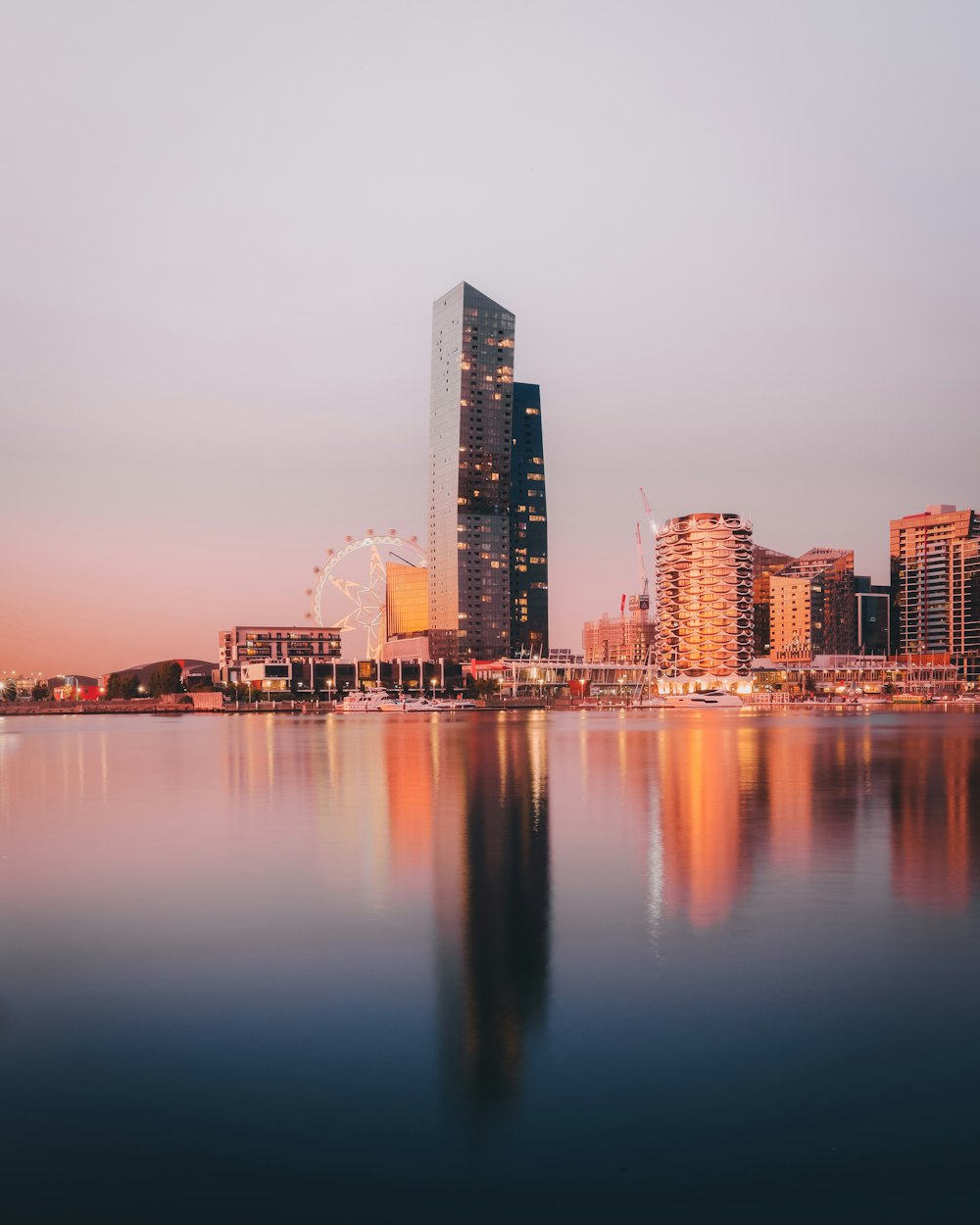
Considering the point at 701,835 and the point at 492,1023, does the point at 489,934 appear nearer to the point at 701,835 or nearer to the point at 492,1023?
the point at 492,1023

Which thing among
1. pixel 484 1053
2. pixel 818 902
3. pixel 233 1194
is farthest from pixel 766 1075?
pixel 818 902

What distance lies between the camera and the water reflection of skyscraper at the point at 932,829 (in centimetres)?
→ 1955

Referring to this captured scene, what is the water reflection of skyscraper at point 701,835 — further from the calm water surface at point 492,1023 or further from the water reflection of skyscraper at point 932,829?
the water reflection of skyscraper at point 932,829

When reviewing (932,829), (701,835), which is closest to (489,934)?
(701,835)

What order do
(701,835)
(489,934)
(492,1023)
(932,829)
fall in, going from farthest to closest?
(932,829) → (701,835) → (489,934) → (492,1023)

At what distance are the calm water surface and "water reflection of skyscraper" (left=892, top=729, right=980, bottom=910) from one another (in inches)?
7.4

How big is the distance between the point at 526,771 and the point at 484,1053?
36795 millimetres

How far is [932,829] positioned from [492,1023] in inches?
787

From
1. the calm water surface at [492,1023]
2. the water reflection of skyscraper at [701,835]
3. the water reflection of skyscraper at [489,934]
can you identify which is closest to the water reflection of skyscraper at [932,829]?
the calm water surface at [492,1023]

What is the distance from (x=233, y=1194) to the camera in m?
8.13

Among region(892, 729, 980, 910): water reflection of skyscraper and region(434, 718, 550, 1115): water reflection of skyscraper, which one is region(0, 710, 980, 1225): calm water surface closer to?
region(434, 718, 550, 1115): water reflection of skyscraper

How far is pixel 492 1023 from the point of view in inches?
472

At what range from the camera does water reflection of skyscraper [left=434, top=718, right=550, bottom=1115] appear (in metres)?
10.9

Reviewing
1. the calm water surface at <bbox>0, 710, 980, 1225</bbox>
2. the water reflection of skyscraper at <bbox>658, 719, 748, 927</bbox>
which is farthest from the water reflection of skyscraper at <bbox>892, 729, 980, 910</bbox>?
the water reflection of skyscraper at <bbox>658, 719, 748, 927</bbox>
